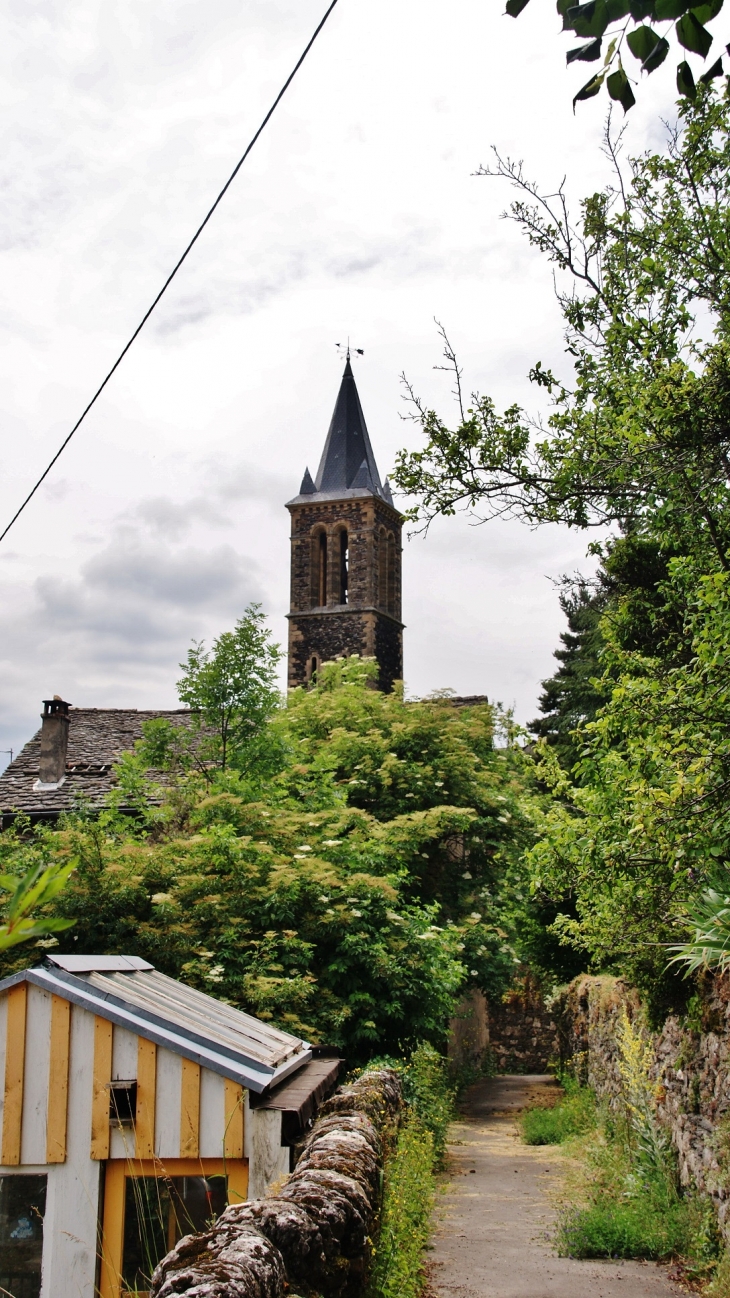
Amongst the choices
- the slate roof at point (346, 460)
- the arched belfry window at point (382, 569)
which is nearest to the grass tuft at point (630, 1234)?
the arched belfry window at point (382, 569)

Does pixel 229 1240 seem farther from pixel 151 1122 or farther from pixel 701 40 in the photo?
pixel 701 40

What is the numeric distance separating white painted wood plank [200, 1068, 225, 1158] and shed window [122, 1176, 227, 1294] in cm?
14

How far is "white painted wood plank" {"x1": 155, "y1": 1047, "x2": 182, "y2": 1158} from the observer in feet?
16.1

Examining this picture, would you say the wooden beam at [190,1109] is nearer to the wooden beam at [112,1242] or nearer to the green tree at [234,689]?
the wooden beam at [112,1242]

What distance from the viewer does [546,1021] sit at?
2623cm

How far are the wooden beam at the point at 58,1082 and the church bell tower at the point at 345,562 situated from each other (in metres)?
36.4

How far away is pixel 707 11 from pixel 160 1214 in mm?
5269

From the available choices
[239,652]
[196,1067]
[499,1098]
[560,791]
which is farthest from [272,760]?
[196,1067]

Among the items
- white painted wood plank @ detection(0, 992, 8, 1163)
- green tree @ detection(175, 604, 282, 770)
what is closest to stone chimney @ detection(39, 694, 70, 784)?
green tree @ detection(175, 604, 282, 770)

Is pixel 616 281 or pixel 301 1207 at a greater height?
pixel 616 281

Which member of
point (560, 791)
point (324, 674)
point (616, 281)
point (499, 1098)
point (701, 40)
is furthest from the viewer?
point (324, 674)

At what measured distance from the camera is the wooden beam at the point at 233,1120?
4.91 metres

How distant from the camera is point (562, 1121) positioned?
47.5ft

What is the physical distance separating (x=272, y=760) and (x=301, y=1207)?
1247 cm
